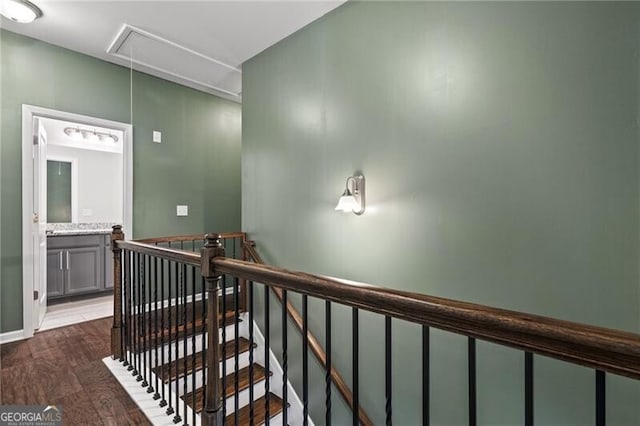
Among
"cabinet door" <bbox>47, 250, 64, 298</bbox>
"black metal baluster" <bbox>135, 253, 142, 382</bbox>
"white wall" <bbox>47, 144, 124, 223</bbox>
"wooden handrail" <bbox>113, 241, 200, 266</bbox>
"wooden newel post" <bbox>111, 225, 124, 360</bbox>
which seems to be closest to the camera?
"wooden handrail" <bbox>113, 241, 200, 266</bbox>

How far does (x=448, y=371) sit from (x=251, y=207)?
2.31m

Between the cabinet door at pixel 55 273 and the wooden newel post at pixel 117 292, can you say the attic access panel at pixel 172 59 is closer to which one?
the wooden newel post at pixel 117 292

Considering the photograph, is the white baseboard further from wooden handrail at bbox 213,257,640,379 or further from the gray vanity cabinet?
wooden handrail at bbox 213,257,640,379

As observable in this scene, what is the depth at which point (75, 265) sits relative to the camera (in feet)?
13.1

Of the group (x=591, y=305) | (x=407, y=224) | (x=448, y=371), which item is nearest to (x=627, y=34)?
(x=591, y=305)

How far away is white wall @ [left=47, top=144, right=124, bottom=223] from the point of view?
481 centimetres

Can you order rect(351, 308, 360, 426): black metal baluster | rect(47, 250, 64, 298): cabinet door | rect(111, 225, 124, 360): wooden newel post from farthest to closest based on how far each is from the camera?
rect(47, 250, 64, 298): cabinet door < rect(111, 225, 124, 360): wooden newel post < rect(351, 308, 360, 426): black metal baluster

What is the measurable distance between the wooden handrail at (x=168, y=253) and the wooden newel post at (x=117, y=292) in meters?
0.16

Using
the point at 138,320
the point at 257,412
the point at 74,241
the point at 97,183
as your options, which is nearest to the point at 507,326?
the point at 138,320

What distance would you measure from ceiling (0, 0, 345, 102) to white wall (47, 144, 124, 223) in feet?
7.29

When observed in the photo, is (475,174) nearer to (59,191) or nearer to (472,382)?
(472,382)

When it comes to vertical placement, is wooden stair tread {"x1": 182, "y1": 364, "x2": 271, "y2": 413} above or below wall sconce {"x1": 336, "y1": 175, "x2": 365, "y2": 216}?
below

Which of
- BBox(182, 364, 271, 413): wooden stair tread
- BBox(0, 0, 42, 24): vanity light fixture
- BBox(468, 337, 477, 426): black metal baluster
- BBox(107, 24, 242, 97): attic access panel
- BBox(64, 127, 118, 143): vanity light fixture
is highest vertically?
BBox(107, 24, 242, 97): attic access panel

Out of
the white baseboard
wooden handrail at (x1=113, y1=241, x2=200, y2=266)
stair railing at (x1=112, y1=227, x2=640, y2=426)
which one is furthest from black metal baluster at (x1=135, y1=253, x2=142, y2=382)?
the white baseboard
